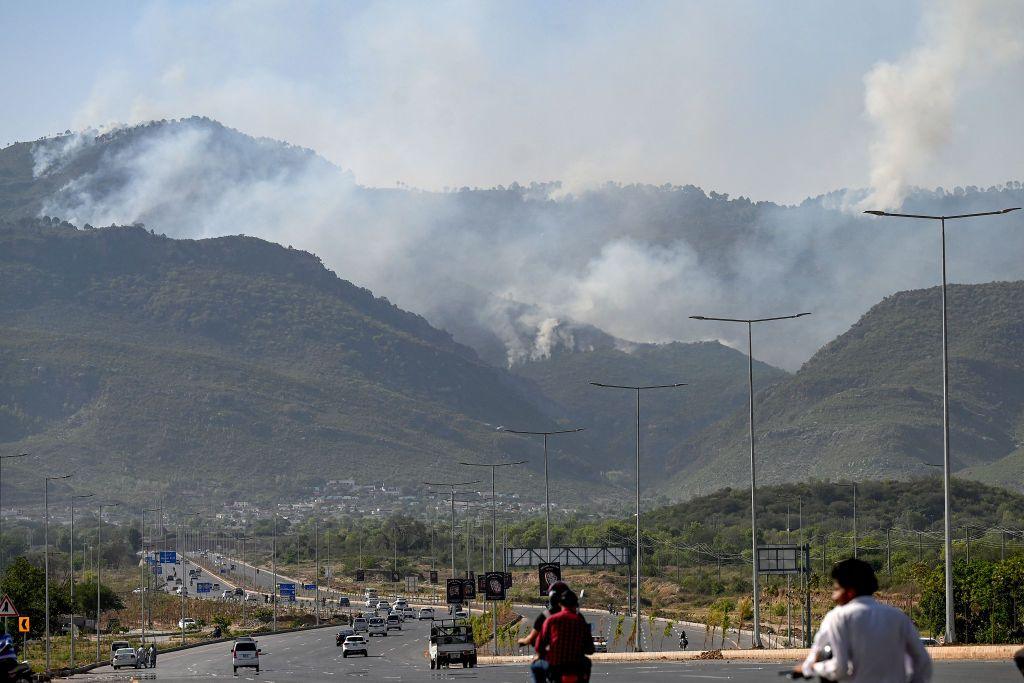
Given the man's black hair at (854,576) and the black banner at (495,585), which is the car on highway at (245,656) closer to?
the black banner at (495,585)

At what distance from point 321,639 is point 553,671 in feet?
323

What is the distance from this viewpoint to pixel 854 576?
43.0 ft

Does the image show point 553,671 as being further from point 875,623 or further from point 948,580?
point 948,580

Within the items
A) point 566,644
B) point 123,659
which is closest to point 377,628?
point 123,659

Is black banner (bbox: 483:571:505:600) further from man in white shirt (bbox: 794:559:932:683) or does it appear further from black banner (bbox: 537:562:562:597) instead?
man in white shirt (bbox: 794:559:932:683)

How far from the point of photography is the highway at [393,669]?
130 feet

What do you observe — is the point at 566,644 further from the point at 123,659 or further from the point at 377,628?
the point at 377,628

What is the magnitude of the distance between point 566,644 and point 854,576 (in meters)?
7.10

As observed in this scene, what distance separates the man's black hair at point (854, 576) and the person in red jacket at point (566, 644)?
272 inches

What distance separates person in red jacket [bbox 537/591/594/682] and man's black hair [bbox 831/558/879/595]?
6.92m

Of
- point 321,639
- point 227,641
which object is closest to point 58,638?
point 227,641

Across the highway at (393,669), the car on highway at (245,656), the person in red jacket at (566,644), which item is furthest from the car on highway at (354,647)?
the person in red jacket at (566,644)

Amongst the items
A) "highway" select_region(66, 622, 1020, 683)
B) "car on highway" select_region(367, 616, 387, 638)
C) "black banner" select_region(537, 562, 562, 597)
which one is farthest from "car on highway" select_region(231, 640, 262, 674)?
"car on highway" select_region(367, 616, 387, 638)

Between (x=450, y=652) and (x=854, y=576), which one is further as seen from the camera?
(x=450, y=652)
